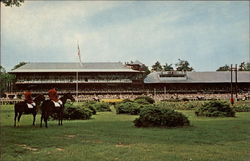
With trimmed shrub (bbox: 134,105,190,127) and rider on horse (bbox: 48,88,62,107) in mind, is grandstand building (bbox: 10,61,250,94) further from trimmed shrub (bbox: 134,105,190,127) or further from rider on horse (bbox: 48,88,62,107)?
trimmed shrub (bbox: 134,105,190,127)

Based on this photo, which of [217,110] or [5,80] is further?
[5,80]

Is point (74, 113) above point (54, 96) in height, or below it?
below

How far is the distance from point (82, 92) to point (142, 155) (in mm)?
41054

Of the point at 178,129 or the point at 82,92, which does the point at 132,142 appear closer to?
the point at 178,129

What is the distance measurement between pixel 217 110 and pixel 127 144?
1153 cm

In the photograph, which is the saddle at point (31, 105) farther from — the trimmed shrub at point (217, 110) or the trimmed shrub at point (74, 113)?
the trimmed shrub at point (217, 110)

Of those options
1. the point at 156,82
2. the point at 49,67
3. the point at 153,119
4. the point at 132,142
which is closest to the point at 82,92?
the point at 49,67

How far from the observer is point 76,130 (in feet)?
42.9

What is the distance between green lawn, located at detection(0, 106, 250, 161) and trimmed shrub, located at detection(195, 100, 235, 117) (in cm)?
637

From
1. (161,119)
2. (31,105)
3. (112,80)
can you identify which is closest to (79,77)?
(112,80)

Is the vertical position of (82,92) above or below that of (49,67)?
below

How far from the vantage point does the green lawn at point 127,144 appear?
825 centimetres

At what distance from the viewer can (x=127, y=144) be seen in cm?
991

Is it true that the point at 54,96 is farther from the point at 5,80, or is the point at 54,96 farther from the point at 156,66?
the point at 156,66
